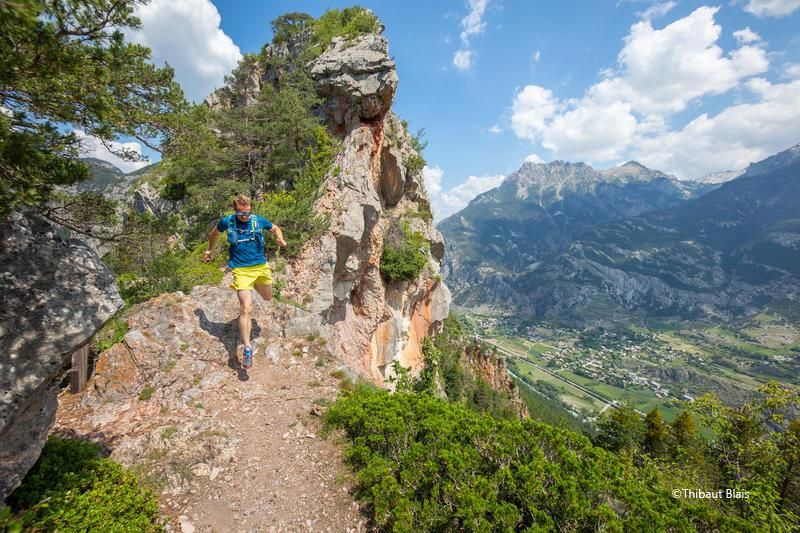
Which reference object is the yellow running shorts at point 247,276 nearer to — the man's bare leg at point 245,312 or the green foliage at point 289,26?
the man's bare leg at point 245,312

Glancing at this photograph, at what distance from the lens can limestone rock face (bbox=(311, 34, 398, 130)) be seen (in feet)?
68.4

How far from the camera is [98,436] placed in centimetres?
589

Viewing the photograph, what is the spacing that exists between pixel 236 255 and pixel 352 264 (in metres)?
9.86

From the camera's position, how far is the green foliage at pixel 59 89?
3.27 m

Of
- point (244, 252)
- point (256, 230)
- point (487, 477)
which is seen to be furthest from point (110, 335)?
point (487, 477)

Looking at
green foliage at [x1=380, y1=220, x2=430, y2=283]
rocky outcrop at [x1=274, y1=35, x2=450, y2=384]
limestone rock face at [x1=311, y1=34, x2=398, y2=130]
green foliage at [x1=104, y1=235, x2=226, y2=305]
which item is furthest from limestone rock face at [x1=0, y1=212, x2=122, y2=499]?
limestone rock face at [x1=311, y1=34, x2=398, y2=130]

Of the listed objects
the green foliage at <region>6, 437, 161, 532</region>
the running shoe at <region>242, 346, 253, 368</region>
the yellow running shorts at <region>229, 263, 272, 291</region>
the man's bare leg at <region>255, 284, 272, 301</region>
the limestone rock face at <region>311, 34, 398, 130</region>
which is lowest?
the green foliage at <region>6, 437, 161, 532</region>

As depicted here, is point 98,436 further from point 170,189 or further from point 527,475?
point 170,189

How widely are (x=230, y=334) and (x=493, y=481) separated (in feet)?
24.8

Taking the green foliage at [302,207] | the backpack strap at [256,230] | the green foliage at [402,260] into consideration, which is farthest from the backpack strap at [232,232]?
the green foliage at [402,260]

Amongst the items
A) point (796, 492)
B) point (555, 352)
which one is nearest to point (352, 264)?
point (796, 492)

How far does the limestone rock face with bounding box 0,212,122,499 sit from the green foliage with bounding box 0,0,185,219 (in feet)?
2.15

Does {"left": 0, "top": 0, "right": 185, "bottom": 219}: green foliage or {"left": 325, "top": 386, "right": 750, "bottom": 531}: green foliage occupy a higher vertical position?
{"left": 0, "top": 0, "right": 185, "bottom": 219}: green foliage

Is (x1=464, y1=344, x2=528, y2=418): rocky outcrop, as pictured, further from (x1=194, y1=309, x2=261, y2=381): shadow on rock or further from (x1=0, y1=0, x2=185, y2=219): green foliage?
(x1=0, y1=0, x2=185, y2=219): green foliage
